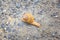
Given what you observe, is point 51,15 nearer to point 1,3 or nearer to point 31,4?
point 31,4

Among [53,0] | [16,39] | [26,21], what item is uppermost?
[53,0]

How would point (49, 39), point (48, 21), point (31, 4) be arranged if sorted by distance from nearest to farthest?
point (49, 39)
point (48, 21)
point (31, 4)

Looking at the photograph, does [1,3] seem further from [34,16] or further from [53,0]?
[53,0]

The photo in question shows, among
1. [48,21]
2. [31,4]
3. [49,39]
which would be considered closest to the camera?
[49,39]

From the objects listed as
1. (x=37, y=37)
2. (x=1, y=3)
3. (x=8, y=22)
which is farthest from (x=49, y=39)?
(x=1, y=3)

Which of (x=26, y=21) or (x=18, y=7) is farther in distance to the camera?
(x=18, y=7)

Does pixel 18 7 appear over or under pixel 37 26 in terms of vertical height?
over

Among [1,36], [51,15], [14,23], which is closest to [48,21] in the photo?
[51,15]
